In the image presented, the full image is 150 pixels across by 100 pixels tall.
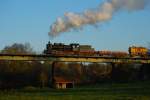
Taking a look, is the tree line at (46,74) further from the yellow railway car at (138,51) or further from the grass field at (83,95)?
the grass field at (83,95)

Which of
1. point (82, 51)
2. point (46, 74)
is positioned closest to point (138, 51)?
point (82, 51)

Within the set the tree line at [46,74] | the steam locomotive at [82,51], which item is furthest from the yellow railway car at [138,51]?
the tree line at [46,74]

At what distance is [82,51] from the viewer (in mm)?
80938

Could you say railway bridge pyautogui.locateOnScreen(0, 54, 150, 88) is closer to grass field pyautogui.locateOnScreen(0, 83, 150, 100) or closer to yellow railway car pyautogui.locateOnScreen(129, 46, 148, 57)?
yellow railway car pyautogui.locateOnScreen(129, 46, 148, 57)

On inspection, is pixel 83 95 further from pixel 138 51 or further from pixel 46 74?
pixel 46 74

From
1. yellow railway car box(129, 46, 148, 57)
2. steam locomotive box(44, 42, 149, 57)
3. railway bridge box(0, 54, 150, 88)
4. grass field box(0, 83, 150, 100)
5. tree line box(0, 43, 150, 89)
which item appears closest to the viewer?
grass field box(0, 83, 150, 100)

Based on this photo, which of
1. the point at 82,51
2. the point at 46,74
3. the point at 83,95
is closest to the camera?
the point at 83,95

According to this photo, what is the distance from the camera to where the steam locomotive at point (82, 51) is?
7662 cm

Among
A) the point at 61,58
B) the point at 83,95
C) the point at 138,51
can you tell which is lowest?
the point at 83,95

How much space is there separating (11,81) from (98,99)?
6720 cm

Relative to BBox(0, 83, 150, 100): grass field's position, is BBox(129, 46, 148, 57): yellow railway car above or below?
above

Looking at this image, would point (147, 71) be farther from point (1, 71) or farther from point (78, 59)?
point (1, 71)

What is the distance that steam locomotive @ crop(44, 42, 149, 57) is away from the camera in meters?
76.6

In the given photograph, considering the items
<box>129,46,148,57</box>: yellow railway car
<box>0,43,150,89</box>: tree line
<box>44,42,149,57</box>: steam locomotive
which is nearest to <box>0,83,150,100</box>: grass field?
<box>44,42,149,57</box>: steam locomotive
